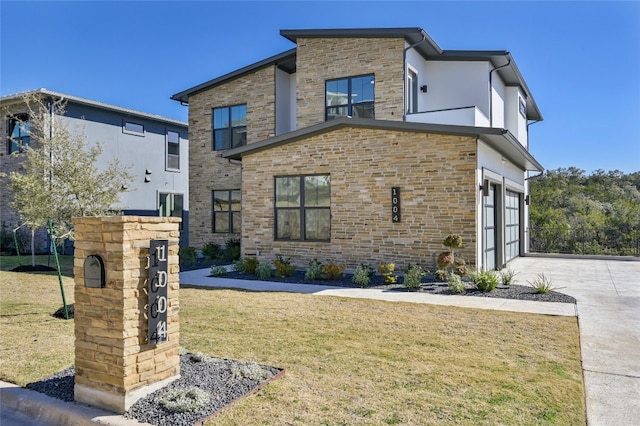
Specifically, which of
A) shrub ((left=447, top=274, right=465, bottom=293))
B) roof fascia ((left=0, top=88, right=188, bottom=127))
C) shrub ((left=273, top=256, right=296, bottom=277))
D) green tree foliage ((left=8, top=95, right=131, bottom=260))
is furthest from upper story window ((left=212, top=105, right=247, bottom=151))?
shrub ((left=447, top=274, right=465, bottom=293))

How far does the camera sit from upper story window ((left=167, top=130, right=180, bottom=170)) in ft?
80.0

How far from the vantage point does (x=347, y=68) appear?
16047 mm

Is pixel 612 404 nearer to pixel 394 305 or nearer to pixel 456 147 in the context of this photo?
pixel 394 305

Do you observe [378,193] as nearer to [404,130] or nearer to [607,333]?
[404,130]

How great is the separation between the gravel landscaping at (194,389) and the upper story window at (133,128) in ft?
63.0

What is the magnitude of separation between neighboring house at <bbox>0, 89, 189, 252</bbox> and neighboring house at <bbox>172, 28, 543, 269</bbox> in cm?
391

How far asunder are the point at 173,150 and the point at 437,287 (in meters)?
18.3

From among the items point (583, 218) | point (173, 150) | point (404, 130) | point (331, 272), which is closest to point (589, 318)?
point (331, 272)

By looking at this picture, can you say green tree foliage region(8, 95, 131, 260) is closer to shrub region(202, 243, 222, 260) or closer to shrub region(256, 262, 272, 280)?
shrub region(256, 262, 272, 280)

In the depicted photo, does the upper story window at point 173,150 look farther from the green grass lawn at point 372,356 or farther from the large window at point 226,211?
the green grass lawn at point 372,356

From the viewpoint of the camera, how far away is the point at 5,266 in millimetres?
14789

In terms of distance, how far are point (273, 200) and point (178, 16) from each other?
5742 millimetres

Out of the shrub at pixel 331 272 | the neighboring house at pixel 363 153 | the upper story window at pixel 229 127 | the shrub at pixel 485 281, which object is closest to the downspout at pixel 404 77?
the neighboring house at pixel 363 153

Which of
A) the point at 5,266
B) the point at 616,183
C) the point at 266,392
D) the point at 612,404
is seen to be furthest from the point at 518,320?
the point at 616,183
